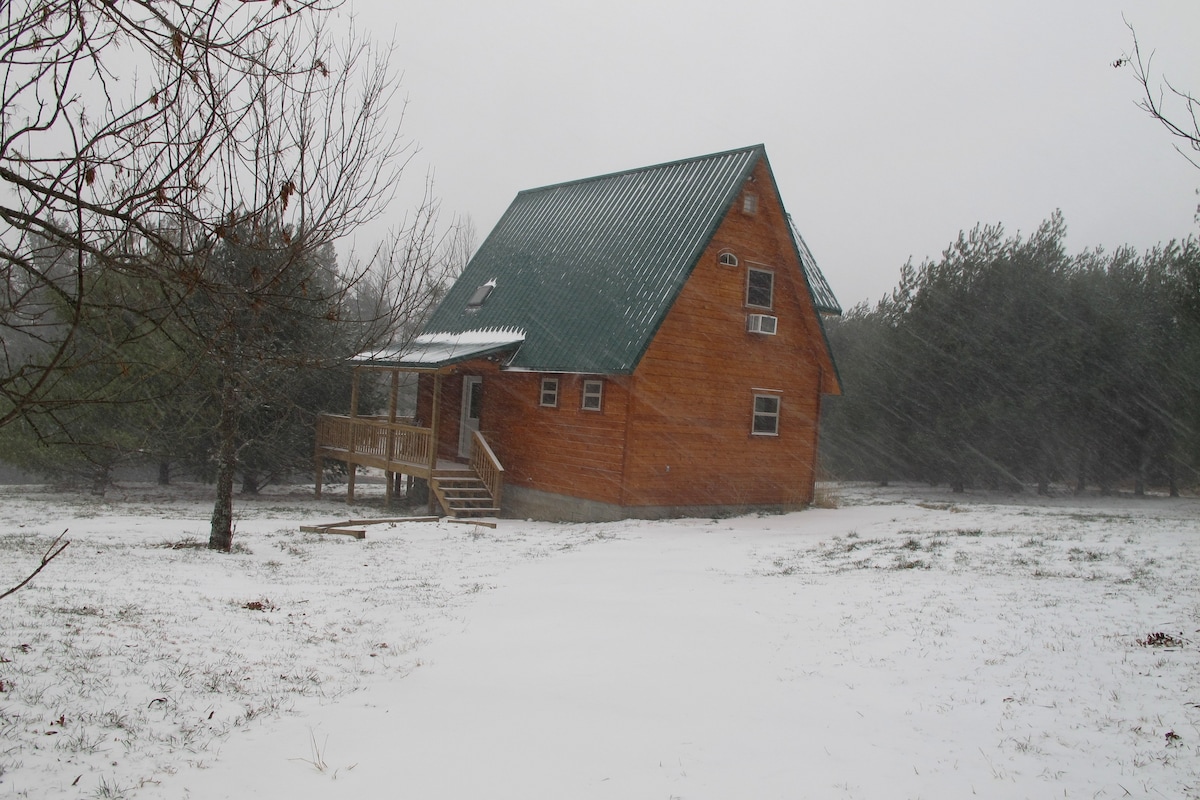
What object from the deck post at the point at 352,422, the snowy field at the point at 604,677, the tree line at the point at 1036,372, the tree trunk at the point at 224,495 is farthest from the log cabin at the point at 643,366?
the tree line at the point at 1036,372

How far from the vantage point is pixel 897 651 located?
686 centimetres

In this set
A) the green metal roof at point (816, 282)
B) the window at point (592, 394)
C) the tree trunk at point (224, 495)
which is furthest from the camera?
the green metal roof at point (816, 282)

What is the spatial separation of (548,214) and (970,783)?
20.2m

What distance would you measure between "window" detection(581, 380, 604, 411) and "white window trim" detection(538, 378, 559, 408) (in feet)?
2.91

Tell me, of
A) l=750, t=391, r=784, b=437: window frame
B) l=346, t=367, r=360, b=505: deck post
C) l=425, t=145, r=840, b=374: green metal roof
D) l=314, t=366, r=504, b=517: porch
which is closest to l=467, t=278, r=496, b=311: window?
l=425, t=145, r=840, b=374: green metal roof

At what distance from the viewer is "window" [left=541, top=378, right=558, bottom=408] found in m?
18.8

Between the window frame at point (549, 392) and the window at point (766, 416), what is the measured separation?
14.6 ft

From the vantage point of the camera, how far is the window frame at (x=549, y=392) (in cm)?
1878

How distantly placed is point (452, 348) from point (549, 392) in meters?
2.50

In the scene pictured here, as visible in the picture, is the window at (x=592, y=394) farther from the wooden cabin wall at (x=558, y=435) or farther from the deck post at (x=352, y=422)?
the deck post at (x=352, y=422)

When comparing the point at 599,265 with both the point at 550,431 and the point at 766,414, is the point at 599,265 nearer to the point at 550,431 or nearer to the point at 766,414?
the point at 550,431

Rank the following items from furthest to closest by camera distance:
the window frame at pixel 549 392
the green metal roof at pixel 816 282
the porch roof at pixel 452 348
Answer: the green metal roof at pixel 816 282 → the window frame at pixel 549 392 → the porch roof at pixel 452 348

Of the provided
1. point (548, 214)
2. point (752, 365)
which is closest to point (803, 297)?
point (752, 365)

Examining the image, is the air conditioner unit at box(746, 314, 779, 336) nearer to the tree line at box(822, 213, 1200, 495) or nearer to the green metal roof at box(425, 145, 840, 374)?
the green metal roof at box(425, 145, 840, 374)
